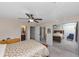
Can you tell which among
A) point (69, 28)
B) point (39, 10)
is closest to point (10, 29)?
point (39, 10)

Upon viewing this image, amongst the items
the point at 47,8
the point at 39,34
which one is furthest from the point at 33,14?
the point at 39,34

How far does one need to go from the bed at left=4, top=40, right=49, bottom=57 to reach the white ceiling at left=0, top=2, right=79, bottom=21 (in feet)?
1.13

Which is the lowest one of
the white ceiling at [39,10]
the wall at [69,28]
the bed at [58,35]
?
the bed at [58,35]

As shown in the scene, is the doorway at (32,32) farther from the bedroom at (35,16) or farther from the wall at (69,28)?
the wall at (69,28)

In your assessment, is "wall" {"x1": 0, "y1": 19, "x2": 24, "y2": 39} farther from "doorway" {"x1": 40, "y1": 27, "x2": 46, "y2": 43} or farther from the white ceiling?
"doorway" {"x1": 40, "y1": 27, "x2": 46, "y2": 43}

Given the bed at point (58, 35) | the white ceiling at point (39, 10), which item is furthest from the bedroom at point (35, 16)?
the bed at point (58, 35)

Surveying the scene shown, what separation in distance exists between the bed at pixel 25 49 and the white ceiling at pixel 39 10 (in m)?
0.34

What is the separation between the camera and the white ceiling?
1.10m

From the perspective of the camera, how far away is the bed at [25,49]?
3.79ft

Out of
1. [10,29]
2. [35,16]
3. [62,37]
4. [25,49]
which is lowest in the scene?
[25,49]

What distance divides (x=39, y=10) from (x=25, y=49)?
1.74 feet

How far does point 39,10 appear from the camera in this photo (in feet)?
3.87

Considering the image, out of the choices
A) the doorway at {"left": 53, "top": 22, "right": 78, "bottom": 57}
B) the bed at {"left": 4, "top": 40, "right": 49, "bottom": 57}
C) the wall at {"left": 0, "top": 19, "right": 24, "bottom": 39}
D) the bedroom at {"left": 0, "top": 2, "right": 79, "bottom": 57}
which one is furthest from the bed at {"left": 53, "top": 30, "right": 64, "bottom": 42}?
the wall at {"left": 0, "top": 19, "right": 24, "bottom": 39}

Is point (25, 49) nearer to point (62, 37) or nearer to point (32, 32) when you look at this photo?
point (32, 32)
